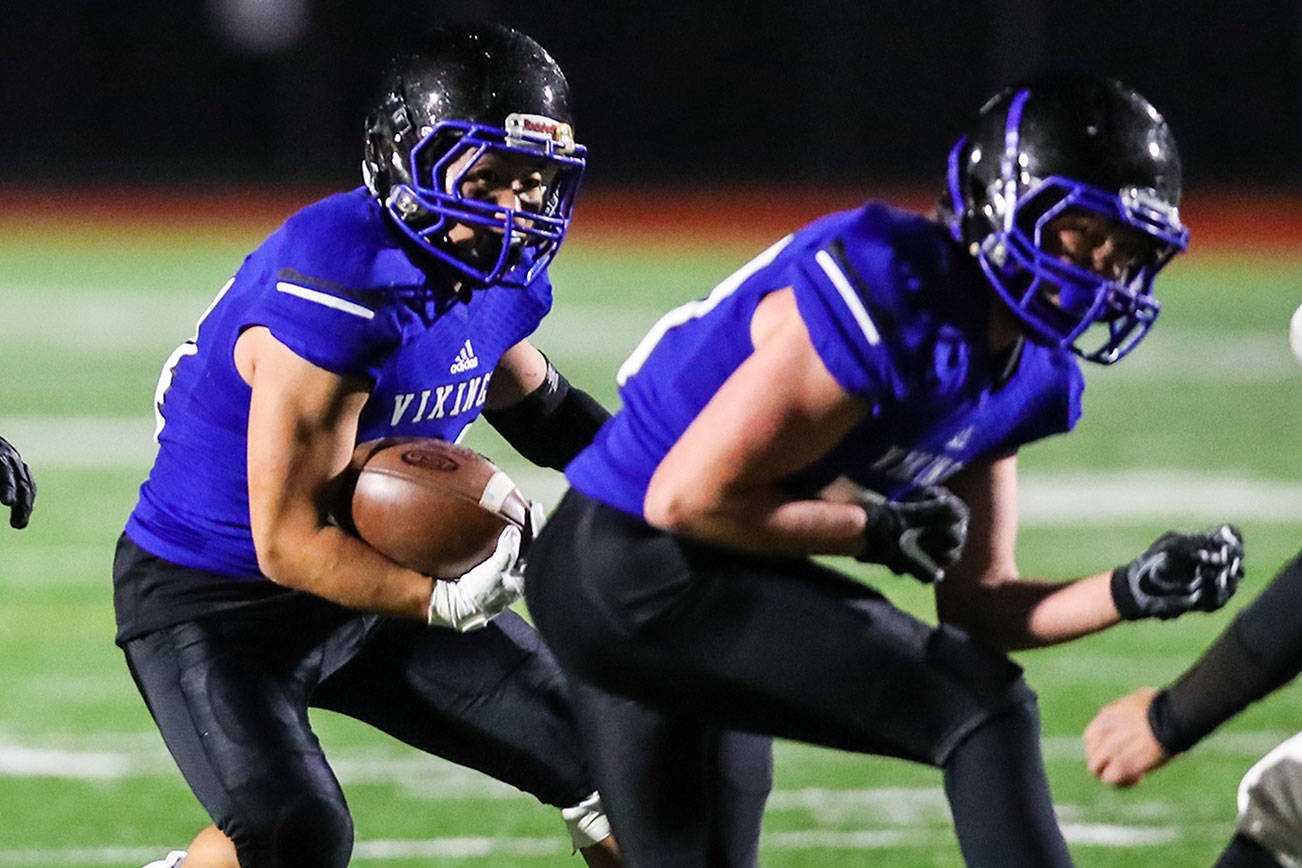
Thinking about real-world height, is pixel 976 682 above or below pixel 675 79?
above

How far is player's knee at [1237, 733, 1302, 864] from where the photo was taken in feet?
9.14

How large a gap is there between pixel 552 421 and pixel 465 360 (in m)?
0.36

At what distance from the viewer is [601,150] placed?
21281 millimetres

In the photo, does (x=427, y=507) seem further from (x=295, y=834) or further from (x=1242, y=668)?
(x=1242, y=668)

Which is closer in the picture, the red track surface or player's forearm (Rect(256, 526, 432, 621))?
player's forearm (Rect(256, 526, 432, 621))

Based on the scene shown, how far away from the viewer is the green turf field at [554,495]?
433 centimetres

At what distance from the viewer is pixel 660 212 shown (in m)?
20.0

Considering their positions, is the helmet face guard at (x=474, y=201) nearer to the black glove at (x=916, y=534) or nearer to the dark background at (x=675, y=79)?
the black glove at (x=916, y=534)

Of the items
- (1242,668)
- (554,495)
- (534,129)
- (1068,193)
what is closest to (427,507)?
(534,129)

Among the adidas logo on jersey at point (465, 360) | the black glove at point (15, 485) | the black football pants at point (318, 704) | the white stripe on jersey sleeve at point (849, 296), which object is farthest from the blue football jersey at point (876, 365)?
the black glove at point (15, 485)

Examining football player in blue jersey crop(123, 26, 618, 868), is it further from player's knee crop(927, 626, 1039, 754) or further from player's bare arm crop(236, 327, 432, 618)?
player's knee crop(927, 626, 1039, 754)

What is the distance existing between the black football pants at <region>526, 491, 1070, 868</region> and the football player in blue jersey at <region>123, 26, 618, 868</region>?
348mm

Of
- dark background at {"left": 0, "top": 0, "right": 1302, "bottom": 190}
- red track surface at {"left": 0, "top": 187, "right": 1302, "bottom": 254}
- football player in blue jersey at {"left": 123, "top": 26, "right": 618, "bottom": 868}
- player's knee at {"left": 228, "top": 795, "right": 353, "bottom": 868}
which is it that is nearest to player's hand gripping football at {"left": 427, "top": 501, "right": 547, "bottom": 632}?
football player in blue jersey at {"left": 123, "top": 26, "right": 618, "bottom": 868}

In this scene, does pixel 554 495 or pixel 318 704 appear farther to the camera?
pixel 554 495
